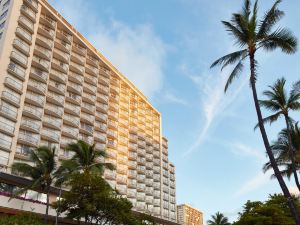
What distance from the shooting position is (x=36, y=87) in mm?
66500

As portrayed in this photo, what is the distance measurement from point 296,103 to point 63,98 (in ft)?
170

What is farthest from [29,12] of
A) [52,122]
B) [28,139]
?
[28,139]

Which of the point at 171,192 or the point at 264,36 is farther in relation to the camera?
the point at 171,192

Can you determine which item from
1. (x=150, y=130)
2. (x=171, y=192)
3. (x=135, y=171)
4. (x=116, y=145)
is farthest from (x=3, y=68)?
(x=171, y=192)

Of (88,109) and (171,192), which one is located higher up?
(88,109)

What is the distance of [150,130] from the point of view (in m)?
114

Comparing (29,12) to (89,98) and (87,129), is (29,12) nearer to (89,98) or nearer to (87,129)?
(89,98)

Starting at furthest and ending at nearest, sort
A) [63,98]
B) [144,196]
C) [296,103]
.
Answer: [144,196] < [63,98] < [296,103]

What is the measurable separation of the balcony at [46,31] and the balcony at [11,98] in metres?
17.9

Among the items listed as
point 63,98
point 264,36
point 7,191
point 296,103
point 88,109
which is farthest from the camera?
point 88,109

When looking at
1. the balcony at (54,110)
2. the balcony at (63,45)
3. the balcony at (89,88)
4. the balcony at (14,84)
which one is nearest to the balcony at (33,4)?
the balcony at (63,45)

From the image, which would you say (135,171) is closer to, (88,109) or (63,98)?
(88,109)

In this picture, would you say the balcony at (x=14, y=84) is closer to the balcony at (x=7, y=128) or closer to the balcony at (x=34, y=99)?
the balcony at (x=34, y=99)

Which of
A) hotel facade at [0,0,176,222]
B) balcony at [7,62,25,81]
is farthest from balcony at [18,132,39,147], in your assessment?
balcony at [7,62,25,81]
